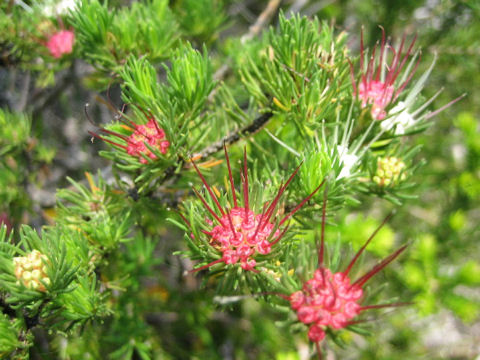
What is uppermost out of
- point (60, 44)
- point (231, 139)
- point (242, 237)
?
point (60, 44)

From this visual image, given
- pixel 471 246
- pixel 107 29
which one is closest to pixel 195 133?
pixel 107 29


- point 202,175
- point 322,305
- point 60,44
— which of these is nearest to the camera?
point 322,305

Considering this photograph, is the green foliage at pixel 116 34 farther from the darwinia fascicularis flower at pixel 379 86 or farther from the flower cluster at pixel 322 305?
the flower cluster at pixel 322 305

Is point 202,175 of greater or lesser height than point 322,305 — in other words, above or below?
above

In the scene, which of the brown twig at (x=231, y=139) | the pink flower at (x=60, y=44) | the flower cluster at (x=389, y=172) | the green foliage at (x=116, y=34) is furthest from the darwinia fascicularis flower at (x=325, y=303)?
the pink flower at (x=60, y=44)

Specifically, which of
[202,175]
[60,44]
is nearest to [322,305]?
[202,175]

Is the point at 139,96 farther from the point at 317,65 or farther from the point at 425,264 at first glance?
the point at 425,264

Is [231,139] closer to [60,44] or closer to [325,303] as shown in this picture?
[325,303]

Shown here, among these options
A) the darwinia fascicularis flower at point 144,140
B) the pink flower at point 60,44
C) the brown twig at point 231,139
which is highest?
the pink flower at point 60,44
